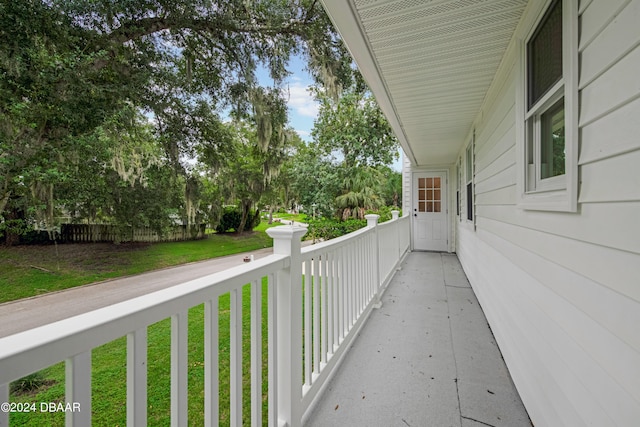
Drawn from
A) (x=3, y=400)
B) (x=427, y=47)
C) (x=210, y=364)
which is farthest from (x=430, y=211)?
(x=3, y=400)

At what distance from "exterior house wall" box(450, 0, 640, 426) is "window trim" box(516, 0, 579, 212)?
4 cm

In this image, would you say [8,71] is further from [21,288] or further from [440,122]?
[440,122]

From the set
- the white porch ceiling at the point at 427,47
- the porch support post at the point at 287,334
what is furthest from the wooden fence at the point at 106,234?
the porch support post at the point at 287,334

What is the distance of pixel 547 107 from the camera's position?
5.20ft

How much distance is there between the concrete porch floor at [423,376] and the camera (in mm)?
1670

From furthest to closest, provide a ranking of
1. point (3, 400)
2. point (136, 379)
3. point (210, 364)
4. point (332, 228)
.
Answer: point (332, 228)
point (210, 364)
point (136, 379)
point (3, 400)

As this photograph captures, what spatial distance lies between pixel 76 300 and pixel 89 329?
19.0 feet

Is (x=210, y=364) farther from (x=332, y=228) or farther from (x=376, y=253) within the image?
(x=332, y=228)

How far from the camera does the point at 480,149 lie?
361cm

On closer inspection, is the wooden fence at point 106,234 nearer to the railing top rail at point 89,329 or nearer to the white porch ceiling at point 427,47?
the white porch ceiling at point 427,47

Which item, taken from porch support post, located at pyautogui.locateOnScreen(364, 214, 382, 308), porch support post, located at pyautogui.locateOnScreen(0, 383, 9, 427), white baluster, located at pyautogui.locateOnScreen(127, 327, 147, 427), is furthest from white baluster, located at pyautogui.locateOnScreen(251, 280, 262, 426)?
Answer: porch support post, located at pyautogui.locateOnScreen(364, 214, 382, 308)

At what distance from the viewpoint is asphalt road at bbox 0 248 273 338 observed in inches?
151

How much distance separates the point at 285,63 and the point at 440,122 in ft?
14.5

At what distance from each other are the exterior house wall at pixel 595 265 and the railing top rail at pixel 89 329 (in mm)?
1258
